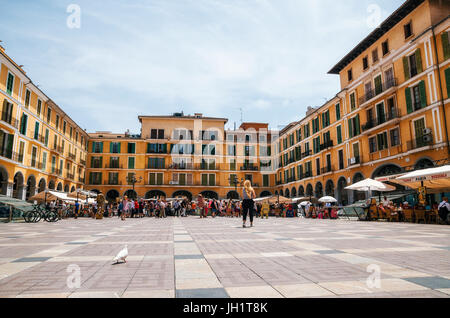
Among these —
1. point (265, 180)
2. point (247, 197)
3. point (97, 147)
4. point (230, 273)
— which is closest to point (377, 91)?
point (247, 197)

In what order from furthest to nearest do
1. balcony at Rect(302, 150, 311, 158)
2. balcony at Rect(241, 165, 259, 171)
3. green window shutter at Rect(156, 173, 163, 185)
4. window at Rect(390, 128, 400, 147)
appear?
balcony at Rect(241, 165, 259, 171) → green window shutter at Rect(156, 173, 163, 185) → balcony at Rect(302, 150, 311, 158) → window at Rect(390, 128, 400, 147)

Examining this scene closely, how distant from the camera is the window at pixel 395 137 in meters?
23.2

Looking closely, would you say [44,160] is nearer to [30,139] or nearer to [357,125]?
[30,139]

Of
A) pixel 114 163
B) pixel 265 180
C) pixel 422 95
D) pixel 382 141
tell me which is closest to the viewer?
pixel 422 95

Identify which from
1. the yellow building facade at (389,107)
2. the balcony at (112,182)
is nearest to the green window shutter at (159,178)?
the balcony at (112,182)

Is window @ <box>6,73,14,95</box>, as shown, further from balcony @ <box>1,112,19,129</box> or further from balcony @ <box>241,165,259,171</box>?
balcony @ <box>241,165,259,171</box>

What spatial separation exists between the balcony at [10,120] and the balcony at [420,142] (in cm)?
3109

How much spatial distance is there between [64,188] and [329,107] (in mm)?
33450

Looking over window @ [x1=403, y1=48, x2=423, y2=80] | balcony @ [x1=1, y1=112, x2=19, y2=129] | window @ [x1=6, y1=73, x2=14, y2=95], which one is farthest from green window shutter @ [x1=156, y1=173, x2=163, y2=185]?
window @ [x1=403, y1=48, x2=423, y2=80]

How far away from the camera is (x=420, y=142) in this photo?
20688 mm

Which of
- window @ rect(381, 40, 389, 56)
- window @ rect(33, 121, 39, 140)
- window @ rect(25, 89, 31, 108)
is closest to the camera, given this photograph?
window @ rect(381, 40, 389, 56)

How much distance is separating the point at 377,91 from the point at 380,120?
2546 millimetres

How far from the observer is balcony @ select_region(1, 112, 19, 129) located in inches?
974

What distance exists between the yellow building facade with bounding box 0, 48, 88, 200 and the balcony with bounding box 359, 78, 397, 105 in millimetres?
30052
